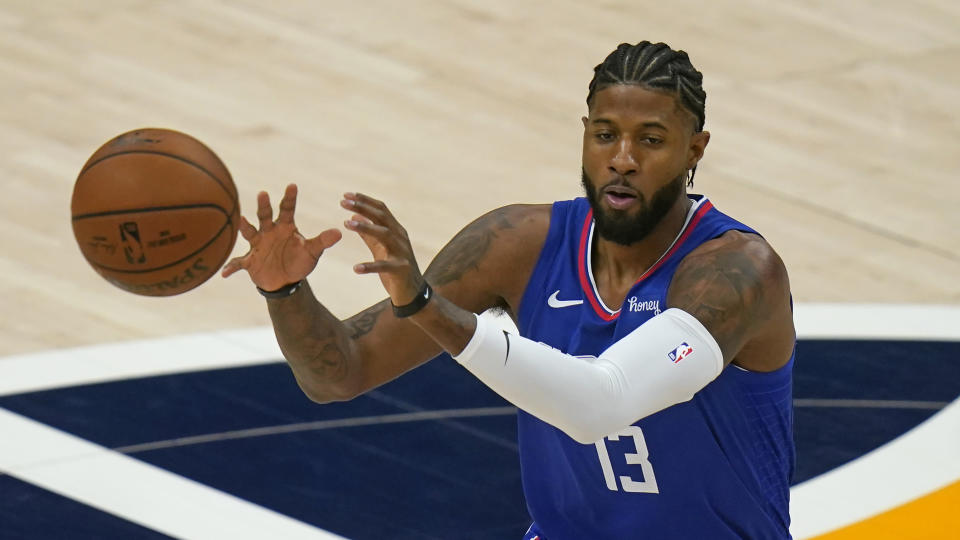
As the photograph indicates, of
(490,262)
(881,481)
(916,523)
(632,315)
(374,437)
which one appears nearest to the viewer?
(632,315)

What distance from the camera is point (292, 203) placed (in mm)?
4812

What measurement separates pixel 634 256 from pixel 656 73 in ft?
1.74

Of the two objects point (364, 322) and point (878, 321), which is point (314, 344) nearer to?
point (364, 322)

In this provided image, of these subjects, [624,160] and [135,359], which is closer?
[624,160]

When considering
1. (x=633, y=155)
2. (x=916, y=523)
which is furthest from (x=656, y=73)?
(x=916, y=523)

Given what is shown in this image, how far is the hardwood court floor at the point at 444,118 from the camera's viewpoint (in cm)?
933

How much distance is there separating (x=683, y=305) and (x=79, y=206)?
1700mm

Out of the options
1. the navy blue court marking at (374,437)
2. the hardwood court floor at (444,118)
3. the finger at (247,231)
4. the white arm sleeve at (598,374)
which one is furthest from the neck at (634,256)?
the hardwood court floor at (444,118)

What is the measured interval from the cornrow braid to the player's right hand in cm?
86

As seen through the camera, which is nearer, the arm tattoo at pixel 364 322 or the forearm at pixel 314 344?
the forearm at pixel 314 344

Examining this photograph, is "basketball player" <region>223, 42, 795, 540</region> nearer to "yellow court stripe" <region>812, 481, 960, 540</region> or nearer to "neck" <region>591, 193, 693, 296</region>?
"neck" <region>591, 193, 693, 296</region>

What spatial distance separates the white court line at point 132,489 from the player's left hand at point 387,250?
266cm

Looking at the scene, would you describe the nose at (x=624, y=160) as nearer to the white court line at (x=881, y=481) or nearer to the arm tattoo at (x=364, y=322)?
the arm tattoo at (x=364, y=322)

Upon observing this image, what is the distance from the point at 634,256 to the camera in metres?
5.05
